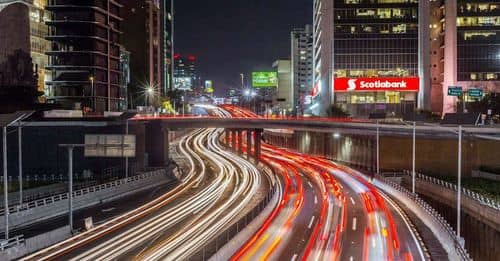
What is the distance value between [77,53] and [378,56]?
74932 millimetres

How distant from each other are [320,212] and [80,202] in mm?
22413

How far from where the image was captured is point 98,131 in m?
78.8

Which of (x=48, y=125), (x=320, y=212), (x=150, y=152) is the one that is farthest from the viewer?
(x=150, y=152)

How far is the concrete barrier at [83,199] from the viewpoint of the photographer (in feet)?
149

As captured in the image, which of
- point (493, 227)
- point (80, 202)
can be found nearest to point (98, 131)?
point (80, 202)

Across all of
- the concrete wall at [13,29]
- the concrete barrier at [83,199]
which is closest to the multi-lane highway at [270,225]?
the concrete barrier at [83,199]

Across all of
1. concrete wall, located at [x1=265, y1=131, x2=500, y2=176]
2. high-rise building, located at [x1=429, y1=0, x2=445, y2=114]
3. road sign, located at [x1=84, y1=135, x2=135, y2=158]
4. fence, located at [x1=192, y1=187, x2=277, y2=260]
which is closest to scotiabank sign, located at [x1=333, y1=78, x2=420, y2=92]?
high-rise building, located at [x1=429, y1=0, x2=445, y2=114]

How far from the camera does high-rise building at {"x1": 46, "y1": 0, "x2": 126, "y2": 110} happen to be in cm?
12388

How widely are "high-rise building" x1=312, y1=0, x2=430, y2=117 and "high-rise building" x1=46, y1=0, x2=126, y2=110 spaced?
5949cm

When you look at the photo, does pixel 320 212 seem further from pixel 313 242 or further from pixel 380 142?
pixel 380 142

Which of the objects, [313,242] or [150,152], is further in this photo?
[150,152]

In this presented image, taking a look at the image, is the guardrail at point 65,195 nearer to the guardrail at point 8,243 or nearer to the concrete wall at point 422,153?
the guardrail at point 8,243

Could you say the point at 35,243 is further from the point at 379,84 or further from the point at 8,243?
the point at 379,84

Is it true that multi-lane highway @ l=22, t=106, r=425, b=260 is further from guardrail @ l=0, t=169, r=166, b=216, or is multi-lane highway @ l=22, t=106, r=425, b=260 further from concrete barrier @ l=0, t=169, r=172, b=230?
guardrail @ l=0, t=169, r=166, b=216
